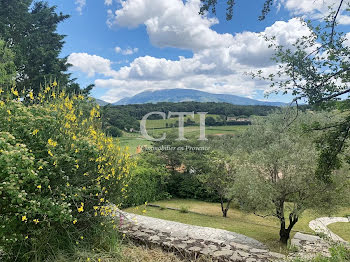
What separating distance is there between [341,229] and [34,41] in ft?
77.3

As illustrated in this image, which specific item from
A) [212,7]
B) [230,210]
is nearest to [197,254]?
[212,7]

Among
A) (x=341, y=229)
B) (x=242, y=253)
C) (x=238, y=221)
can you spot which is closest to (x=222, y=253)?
(x=242, y=253)

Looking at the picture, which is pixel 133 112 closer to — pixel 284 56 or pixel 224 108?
pixel 224 108

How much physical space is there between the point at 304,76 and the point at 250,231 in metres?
7.73

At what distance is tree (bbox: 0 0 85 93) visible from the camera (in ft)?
62.1

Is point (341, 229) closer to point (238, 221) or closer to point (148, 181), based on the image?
point (238, 221)

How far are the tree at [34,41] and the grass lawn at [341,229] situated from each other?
18.6m

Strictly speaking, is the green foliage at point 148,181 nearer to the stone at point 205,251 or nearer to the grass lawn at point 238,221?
the grass lawn at point 238,221

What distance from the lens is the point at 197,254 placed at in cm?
489

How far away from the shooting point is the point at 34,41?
20.2 meters

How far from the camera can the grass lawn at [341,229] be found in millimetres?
10623

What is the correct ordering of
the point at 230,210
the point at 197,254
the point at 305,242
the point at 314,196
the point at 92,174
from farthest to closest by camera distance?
the point at 230,210, the point at 314,196, the point at 305,242, the point at 197,254, the point at 92,174

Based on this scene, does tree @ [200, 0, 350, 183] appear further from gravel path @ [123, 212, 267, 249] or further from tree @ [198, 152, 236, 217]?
tree @ [198, 152, 236, 217]

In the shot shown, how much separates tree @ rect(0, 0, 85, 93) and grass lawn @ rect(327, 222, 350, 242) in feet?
61.0
